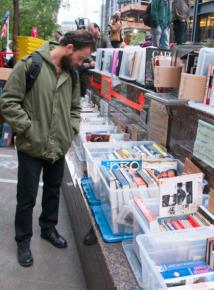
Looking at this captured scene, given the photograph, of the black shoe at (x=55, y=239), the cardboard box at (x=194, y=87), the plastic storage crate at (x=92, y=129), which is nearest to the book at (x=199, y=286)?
the cardboard box at (x=194, y=87)

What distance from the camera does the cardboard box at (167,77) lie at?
2982 millimetres

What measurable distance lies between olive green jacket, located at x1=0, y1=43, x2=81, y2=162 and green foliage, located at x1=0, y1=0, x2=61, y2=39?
23163mm

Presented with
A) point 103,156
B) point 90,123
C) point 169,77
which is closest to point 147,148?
point 103,156

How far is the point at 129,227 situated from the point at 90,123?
2398 mm

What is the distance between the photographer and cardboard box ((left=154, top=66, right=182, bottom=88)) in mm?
2982

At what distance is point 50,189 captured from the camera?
11.4 ft

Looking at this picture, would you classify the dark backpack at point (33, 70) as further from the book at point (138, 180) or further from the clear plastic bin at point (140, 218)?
the clear plastic bin at point (140, 218)

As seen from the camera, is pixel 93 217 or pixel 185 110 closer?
pixel 93 217

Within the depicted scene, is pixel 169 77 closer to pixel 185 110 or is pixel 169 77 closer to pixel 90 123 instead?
pixel 185 110

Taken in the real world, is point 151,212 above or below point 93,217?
above

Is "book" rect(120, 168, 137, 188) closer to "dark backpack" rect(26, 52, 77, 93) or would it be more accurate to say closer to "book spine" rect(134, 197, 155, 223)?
"book spine" rect(134, 197, 155, 223)

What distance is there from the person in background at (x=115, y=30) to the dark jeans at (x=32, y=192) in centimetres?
488

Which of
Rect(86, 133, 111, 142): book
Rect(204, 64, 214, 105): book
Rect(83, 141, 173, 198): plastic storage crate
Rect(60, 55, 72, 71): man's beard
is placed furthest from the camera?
Rect(86, 133, 111, 142): book

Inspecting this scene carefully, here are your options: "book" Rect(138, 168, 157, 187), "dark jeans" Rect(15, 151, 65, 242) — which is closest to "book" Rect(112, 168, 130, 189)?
"book" Rect(138, 168, 157, 187)
